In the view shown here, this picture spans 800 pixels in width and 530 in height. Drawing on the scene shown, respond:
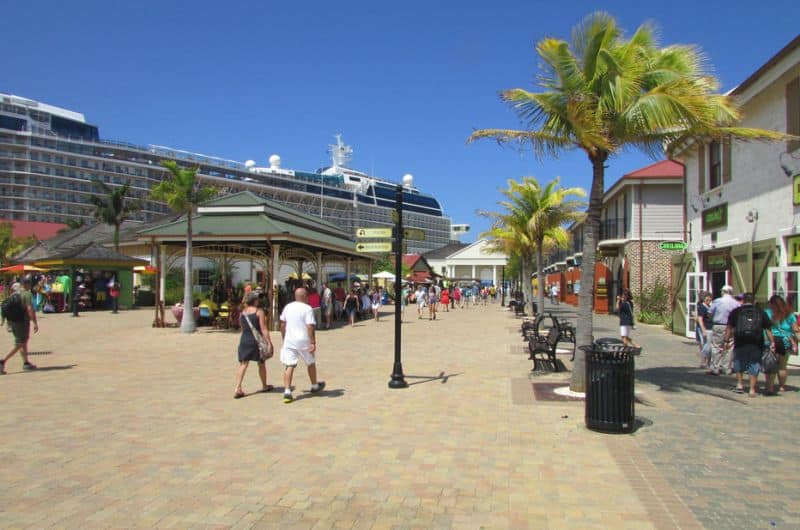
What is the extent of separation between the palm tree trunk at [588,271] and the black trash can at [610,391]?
6.27 feet

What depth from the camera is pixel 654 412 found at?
7.58 meters

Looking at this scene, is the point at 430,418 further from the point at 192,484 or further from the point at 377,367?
the point at 377,367

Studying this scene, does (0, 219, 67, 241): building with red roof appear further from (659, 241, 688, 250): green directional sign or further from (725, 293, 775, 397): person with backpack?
(725, 293, 775, 397): person with backpack

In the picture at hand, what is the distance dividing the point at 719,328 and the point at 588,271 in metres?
3.22

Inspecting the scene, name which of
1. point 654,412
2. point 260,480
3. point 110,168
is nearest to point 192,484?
point 260,480

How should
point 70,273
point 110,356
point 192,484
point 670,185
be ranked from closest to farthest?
point 192,484 → point 110,356 → point 670,185 → point 70,273

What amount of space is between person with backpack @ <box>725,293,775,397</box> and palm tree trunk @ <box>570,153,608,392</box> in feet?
6.44

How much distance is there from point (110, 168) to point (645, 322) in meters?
101

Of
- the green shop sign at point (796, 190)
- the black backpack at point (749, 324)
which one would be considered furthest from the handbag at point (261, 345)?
the green shop sign at point (796, 190)

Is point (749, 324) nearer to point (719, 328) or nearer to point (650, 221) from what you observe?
point (719, 328)

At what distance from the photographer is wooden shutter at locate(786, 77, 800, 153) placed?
1163cm

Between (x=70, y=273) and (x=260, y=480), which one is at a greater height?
(x=70, y=273)

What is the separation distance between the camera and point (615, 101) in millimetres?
8172

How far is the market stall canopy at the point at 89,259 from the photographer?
2897 cm
